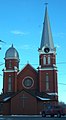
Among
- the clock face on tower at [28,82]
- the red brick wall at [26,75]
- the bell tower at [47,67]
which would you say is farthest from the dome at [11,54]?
the clock face on tower at [28,82]

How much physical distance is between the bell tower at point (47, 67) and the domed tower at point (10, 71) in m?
6.94

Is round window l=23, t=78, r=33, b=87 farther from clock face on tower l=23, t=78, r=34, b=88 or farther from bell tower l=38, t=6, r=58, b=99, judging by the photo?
bell tower l=38, t=6, r=58, b=99

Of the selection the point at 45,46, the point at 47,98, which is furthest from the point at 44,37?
the point at 47,98

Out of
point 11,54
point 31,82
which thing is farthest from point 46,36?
point 31,82

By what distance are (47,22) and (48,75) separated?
16.0 metres

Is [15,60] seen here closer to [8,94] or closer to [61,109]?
[8,94]

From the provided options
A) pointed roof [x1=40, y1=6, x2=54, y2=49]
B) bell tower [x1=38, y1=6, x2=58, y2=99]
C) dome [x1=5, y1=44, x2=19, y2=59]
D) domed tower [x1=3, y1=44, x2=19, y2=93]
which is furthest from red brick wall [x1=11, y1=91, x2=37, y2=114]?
pointed roof [x1=40, y1=6, x2=54, y2=49]

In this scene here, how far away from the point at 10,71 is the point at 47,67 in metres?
10.0

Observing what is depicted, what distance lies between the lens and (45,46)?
82438mm

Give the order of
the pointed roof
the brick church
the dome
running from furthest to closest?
the dome → the pointed roof → the brick church

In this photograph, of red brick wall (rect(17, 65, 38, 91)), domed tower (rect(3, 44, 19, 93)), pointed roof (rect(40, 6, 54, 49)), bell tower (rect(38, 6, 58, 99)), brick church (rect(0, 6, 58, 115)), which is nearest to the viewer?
brick church (rect(0, 6, 58, 115))

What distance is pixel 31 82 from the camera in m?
81.4

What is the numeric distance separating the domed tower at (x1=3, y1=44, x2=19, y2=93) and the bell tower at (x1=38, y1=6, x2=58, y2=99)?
6938 millimetres

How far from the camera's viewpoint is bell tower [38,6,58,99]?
3100 inches
